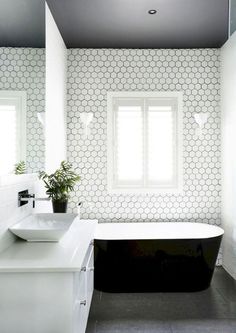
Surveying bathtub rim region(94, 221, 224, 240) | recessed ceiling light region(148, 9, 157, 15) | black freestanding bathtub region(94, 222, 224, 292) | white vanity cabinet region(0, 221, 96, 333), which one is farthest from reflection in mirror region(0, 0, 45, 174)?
bathtub rim region(94, 221, 224, 240)

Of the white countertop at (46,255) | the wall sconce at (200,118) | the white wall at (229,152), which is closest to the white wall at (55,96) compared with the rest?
the white countertop at (46,255)

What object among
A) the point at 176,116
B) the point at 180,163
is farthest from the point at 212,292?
the point at 176,116

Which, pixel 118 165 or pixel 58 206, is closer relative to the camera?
pixel 58 206

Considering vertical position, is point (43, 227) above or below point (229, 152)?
below

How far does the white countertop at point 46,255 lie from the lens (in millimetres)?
1843

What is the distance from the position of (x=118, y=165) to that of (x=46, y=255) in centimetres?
271

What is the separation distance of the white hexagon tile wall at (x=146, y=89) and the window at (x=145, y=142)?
0.12 m

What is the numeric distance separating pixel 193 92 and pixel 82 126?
1.71 metres

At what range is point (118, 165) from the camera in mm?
4660

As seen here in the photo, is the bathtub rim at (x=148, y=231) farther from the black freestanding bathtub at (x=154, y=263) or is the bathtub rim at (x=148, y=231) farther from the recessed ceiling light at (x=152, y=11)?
the recessed ceiling light at (x=152, y=11)


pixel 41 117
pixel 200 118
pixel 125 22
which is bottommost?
pixel 41 117

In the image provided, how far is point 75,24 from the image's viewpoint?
3.85 metres

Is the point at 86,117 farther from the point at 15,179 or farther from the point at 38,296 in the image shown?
the point at 38,296

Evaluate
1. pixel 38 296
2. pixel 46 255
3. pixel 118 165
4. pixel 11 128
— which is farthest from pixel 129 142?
pixel 38 296
